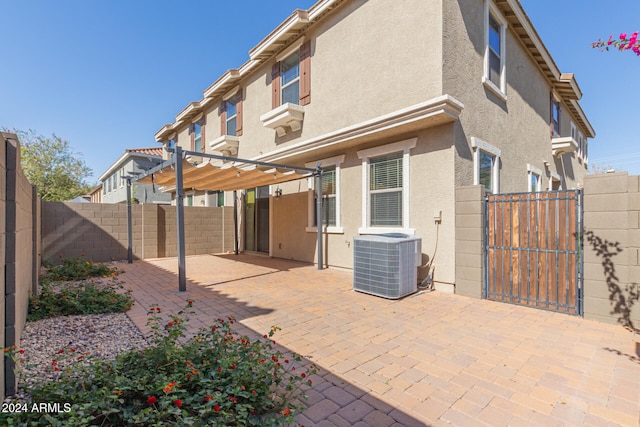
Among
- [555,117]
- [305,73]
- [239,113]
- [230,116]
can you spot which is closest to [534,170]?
[555,117]

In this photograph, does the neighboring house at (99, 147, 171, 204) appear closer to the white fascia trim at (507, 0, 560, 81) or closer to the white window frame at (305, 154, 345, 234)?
the white window frame at (305, 154, 345, 234)

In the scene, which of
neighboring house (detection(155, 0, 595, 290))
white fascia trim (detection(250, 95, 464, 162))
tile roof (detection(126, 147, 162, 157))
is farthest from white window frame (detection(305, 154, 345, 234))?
tile roof (detection(126, 147, 162, 157))

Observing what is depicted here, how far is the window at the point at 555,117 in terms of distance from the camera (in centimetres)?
1176

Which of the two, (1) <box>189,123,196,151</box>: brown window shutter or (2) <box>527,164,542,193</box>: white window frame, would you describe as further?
(1) <box>189,123,196,151</box>: brown window shutter

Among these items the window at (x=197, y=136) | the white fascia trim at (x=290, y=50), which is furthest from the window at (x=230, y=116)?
the white fascia trim at (x=290, y=50)

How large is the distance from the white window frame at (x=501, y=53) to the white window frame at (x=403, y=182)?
2.61 metres

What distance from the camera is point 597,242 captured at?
4344mm

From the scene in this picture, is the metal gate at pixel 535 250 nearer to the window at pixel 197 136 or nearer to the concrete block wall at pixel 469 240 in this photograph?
the concrete block wall at pixel 469 240

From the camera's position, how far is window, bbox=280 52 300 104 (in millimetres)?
9367

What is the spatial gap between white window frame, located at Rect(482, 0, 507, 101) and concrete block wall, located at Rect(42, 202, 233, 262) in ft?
33.9

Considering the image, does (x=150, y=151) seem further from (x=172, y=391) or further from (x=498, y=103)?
(x=172, y=391)

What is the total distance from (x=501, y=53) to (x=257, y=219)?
955cm

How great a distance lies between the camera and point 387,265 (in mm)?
5555

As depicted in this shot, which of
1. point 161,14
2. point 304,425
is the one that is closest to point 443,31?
point 304,425
